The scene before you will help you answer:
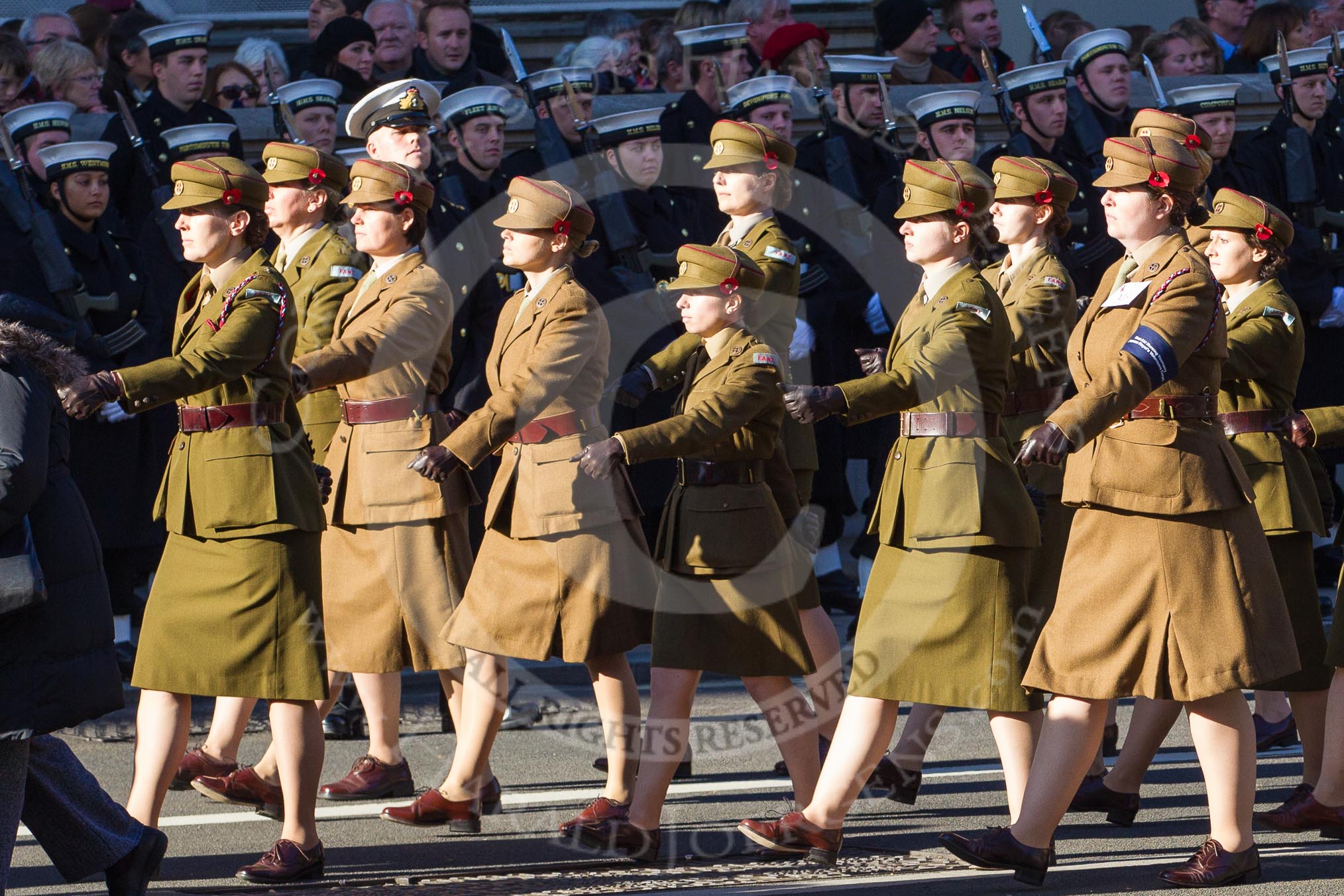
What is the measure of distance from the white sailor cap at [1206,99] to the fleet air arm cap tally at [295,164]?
14.8ft

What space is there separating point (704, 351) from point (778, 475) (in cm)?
47

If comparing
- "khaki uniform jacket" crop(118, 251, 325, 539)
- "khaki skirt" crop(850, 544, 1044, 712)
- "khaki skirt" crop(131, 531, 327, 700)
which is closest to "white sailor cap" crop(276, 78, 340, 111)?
"khaki uniform jacket" crop(118, 251, 325, 539)

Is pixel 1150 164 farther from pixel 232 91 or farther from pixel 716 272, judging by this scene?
pixel 232 91

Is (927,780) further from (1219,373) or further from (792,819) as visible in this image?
(1219,373)

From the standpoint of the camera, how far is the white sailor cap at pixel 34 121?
851 centimetres

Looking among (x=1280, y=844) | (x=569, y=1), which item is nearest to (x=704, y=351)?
(x=1280, y=844)

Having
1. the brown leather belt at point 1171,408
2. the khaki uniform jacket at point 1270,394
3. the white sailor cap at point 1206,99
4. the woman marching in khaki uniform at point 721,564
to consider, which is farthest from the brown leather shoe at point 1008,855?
the white sailor cap at point 1206,99

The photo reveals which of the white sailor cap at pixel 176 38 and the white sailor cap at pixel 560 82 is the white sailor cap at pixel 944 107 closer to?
the white sailor cap at pixel 560 82

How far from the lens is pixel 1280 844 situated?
5.80m

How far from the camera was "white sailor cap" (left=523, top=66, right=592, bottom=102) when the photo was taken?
30.7 ft

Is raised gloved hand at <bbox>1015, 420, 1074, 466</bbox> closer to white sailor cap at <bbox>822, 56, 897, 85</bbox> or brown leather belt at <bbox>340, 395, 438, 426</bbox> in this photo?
brown leather belt at <bbox>340, 395, 438, 426</bbox>

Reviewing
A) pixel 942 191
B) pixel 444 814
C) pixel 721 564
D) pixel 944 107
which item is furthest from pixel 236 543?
pixel 944 107

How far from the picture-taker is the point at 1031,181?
6.25 metres

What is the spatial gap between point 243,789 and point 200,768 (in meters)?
0.15
